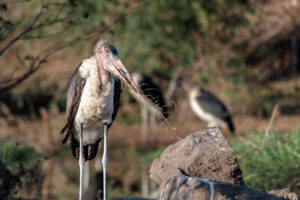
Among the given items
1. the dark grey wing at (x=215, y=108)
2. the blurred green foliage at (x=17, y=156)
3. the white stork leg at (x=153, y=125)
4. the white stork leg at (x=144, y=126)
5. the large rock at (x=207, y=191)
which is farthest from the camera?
the white stork leg at (x=153, y=125)

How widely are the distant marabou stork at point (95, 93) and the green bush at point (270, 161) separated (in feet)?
5.43

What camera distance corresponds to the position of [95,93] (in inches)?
157

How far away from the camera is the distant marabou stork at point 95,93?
3.83m

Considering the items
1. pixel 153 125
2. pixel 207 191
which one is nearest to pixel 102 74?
pixel 207 191

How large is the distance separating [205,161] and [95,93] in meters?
0.94

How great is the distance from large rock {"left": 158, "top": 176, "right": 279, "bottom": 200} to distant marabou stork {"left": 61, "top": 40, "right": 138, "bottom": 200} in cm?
84

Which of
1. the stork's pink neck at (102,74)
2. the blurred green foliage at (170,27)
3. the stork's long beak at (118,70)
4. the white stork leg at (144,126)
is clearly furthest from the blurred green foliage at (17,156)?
the white stork leg at (144,126)

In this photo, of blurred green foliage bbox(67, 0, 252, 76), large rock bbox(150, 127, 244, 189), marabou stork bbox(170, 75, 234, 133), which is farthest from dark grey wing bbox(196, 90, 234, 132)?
large rock bbox(150, 127, 244, 189)

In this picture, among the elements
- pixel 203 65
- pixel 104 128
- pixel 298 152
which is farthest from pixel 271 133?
pixel 203 65

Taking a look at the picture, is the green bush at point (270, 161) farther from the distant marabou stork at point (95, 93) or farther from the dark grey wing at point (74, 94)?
the dark grey wing at point (74, 94)

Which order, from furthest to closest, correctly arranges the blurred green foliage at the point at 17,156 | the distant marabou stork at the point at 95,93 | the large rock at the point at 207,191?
1. the blurred green foliage at the point at 17,156
2. the distant marabou stork at the point at 95,93
3. the large rock at the point at 207,191

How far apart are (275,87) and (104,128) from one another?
9.09 meters

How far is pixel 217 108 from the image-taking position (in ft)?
32.5

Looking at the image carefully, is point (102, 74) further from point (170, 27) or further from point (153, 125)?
point (153, 125)
